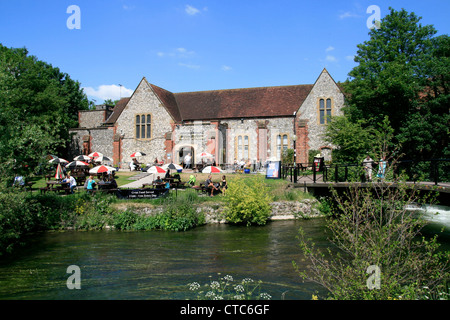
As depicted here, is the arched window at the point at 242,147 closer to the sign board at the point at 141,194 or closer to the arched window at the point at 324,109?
the arched window at the point at 324,109

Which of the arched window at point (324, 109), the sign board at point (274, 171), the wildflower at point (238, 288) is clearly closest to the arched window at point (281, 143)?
the arched window at point (324, 109)

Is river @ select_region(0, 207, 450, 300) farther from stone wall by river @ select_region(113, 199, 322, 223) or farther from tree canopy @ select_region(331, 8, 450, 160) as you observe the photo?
tree canopy @ select_region(331, 8, 450, 160)

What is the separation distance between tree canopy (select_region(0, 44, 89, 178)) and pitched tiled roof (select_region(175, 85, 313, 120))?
14.4 m

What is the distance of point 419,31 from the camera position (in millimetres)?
26531

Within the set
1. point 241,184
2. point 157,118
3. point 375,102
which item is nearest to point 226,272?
point 241,184

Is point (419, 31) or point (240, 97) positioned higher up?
point (419, 31)

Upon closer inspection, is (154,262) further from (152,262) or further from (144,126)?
(144,126)

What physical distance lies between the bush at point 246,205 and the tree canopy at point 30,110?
9877mm

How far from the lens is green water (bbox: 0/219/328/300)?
992 cm

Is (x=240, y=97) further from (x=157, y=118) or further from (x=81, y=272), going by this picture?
(x=81, y=272)

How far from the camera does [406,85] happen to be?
24328mm

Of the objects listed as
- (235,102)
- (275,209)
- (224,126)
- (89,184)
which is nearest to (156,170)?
(89,184)

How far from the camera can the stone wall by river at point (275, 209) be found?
20.1m
